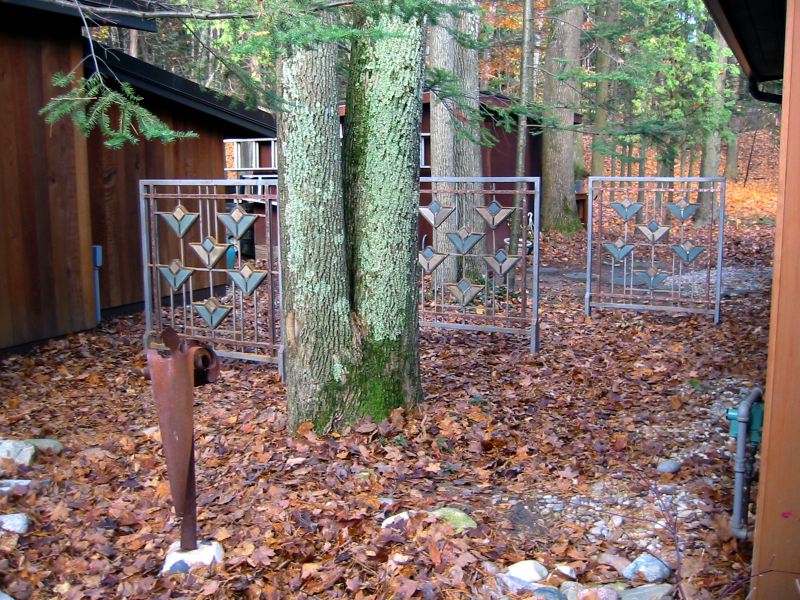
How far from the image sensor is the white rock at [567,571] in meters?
3.75

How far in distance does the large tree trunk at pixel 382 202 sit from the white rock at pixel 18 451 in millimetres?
2016

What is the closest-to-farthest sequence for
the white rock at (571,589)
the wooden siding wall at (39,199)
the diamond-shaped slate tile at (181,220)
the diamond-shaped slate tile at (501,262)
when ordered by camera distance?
the white rock at (571,589)
the wooden siding wall at (39,199)
the diamond-shaped slate tile at (181,220)
the diamond-shaped slate tile at (501,262)

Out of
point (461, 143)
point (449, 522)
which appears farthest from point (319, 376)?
point (461, 143)

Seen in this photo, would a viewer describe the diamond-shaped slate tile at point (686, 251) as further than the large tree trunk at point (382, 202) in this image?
Yes

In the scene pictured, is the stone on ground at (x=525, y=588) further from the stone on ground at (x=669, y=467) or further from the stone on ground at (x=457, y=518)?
the stone on ground at (x=669, y=467)

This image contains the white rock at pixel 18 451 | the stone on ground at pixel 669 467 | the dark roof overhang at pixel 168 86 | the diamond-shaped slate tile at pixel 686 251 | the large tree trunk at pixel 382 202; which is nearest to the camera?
the stone on ground at pixel 669 467

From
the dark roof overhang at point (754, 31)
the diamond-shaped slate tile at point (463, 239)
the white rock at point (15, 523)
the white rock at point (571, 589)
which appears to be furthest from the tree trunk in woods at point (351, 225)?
the diamond-shaped slate tile at point (463, 239)

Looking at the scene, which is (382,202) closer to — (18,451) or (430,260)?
(18,451)

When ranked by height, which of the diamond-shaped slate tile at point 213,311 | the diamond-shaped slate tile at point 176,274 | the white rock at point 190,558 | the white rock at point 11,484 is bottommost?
the white rock at point 190,558

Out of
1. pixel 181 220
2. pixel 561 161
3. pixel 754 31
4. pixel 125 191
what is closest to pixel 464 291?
pixel 181 220

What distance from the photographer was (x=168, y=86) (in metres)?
10.5

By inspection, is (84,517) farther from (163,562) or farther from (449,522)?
(449,522)

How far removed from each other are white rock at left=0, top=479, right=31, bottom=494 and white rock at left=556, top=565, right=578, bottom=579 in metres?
3.04

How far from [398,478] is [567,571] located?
1.50 meters
